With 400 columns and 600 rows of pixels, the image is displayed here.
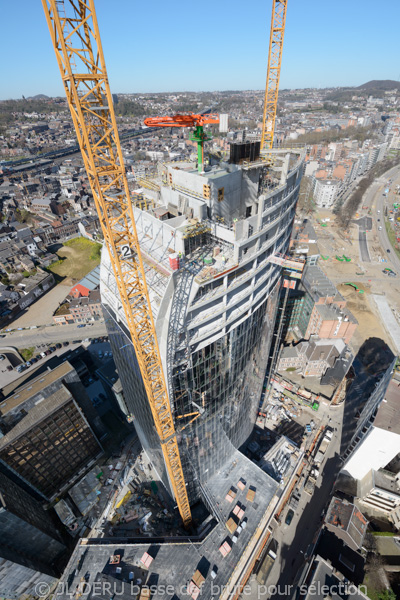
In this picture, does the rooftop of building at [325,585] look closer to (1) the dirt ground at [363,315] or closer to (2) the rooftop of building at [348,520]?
(2) the rooftop of building at [348,520]

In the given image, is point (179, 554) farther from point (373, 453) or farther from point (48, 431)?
point (373, 453)

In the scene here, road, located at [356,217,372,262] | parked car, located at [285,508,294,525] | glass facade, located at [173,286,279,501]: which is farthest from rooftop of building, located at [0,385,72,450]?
road, located at [356,217,372,262]

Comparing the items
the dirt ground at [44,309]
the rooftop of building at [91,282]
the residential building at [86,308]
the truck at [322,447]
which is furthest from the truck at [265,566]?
the dirt ground at [44,309]

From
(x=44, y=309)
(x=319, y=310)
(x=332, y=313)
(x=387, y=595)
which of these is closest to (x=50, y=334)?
(x=44, y=309)

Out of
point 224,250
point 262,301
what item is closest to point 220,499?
point 262,301

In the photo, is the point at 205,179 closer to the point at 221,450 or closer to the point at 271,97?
the point at 221,450

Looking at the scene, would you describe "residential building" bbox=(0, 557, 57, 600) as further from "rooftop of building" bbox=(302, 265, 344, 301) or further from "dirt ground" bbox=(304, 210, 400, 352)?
"dirt ground" bbox=(304, 210, 400, 352)
